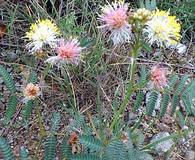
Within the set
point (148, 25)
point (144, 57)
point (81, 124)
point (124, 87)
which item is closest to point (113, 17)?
point (148, 25)

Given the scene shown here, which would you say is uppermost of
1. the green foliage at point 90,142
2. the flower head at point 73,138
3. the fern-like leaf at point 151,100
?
the fern-like leaf at point 151,100

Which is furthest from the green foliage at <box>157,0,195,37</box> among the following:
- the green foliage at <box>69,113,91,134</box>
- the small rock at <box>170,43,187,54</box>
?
the green foliage at <box>69,113,91,134</box>

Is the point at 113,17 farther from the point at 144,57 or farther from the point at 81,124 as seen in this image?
the point at 144,57

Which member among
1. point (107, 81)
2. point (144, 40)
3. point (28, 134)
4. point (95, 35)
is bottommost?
point (28, 134)

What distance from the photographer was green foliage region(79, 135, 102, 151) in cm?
123

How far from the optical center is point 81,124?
1416 millimetres

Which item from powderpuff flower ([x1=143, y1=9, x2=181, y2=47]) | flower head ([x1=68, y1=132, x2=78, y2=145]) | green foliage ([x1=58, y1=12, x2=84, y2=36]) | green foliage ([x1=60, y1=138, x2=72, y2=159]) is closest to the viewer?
powderpuff flower ([x1=143, y1=9, x2=181, y2=47])

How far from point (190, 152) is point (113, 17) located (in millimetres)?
736

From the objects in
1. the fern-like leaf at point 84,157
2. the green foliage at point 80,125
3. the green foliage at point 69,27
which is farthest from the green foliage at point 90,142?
the green foliage at point 69,27

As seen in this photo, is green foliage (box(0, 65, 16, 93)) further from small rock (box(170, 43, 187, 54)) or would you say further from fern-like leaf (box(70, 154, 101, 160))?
small rock (box(170, 43, 187, 54))

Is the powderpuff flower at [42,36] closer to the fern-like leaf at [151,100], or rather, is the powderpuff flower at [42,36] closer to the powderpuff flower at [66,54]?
the powderpuff flower at [66,54]

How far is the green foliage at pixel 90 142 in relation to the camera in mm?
1226

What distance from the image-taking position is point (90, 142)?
4.03ft

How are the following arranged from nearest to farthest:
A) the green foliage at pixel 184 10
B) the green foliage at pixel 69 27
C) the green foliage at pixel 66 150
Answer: the green foliage at pixel 66 150
the green foliage at pixel 69 27
the green foliage at pixel 184 10
